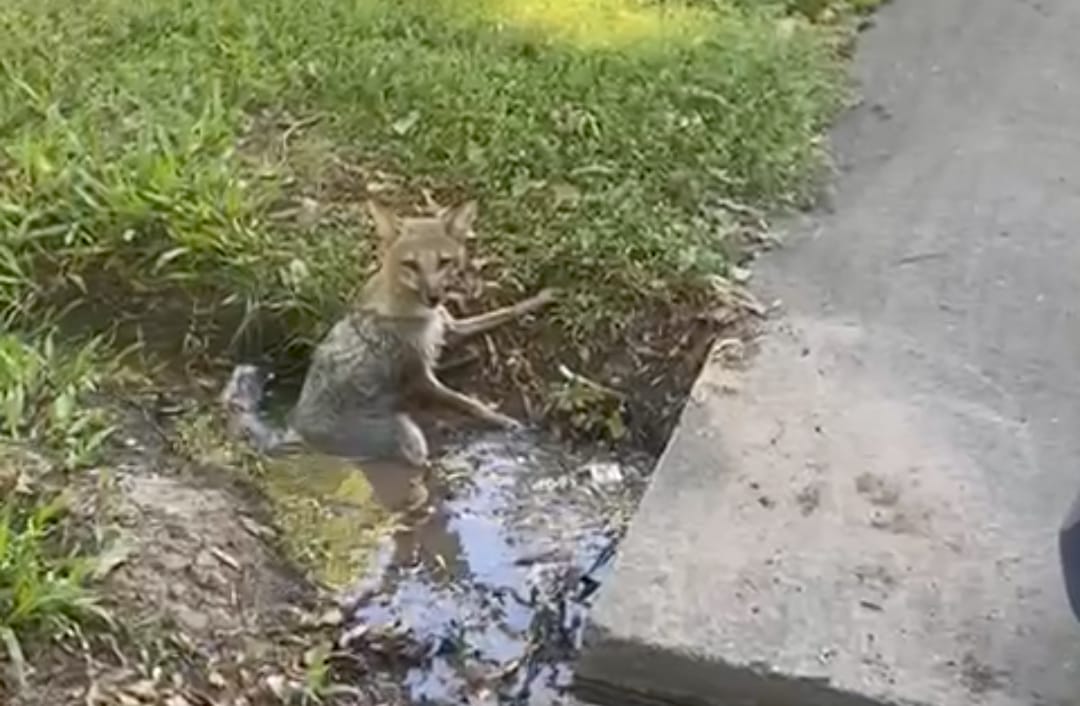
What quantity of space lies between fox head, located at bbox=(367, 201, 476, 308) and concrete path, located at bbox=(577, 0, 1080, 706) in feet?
1.87

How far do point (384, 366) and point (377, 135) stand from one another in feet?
2.74

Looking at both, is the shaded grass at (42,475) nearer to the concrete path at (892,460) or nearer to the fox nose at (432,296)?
the fox nose at (432,296)

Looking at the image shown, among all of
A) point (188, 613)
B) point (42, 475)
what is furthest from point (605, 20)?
point (188, 613)

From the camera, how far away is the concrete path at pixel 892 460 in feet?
10.9

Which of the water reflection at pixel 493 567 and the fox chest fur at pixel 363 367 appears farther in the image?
the fox chest fur at pixel 363 367

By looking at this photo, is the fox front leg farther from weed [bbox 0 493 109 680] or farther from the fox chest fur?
weed [bbox 0 493 109 680]

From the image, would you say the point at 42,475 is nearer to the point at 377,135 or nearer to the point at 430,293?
the point at 430,293

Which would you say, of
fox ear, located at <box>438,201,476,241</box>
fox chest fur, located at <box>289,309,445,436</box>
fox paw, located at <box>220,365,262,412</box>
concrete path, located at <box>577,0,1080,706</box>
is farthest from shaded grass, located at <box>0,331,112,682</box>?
concrete path, located at <box>577,0,1080,706</box>

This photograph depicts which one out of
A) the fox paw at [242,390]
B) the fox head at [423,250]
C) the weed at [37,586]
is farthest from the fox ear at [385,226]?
the weed at [37,586]

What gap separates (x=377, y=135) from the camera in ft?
15.8

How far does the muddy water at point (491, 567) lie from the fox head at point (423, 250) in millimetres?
313

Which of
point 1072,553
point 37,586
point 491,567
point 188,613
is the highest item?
point 1072,553

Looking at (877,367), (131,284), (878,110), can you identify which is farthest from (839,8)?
(131,284)

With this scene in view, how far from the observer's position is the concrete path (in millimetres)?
3312
